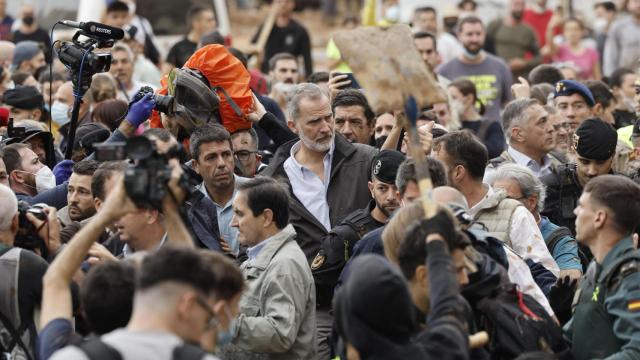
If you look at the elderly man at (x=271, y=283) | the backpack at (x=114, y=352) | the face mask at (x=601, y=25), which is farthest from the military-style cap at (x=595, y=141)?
the face mask at (x=601, y=25)

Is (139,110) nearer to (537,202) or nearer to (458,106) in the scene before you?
(537,202)

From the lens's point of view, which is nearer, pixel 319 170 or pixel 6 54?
pixel 319 170

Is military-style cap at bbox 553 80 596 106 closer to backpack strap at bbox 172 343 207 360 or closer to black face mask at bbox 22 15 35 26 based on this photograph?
backpack strap at bbox 172 343 207 360

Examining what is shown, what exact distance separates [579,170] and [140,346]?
17.3 feet

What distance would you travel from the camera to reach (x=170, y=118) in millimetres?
9281

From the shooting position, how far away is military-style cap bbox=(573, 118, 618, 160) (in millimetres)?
9266

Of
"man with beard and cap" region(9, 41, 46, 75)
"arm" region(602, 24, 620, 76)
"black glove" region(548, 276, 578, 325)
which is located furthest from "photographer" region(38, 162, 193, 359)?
"arm" region(602, 24, 620, 76)

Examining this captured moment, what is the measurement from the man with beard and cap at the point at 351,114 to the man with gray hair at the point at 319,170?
2.79ft

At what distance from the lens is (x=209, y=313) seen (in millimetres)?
5078

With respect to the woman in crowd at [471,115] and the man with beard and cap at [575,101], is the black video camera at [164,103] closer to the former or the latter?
the man with beard and cap at [575,101]

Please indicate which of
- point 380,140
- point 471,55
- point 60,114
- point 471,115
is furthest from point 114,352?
point 471,55

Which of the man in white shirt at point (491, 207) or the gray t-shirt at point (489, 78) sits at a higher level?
the man in white shirt at point (491, 207)

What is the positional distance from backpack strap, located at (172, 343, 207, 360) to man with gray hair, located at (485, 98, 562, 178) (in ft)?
19.6

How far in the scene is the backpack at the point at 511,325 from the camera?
6.08 metres
